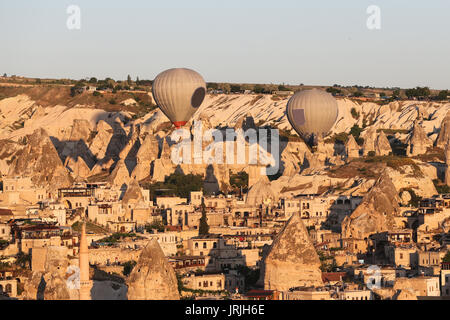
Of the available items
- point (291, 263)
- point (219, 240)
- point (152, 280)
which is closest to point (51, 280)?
point (152, 280)

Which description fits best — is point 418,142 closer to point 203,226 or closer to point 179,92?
point 179,92

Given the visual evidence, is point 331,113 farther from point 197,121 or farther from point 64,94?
point 64,94

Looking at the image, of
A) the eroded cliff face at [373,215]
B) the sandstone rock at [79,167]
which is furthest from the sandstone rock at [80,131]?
the eroded cliff face at [373,215]

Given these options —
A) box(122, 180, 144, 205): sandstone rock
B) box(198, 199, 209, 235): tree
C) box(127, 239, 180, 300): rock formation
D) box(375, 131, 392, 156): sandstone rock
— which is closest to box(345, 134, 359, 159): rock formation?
box(375, 131, 392, 156): sandstone rock

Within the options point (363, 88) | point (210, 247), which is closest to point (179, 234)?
point (210, 247)

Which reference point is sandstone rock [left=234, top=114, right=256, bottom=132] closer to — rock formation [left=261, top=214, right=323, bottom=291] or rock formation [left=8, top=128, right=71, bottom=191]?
rock formation [left=8, top=128, right=71, bottom=191]

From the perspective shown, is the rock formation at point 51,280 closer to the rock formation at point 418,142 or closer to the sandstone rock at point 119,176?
the sandstone rock at point 119,176

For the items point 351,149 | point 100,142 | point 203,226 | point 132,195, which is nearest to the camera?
point 203,226
